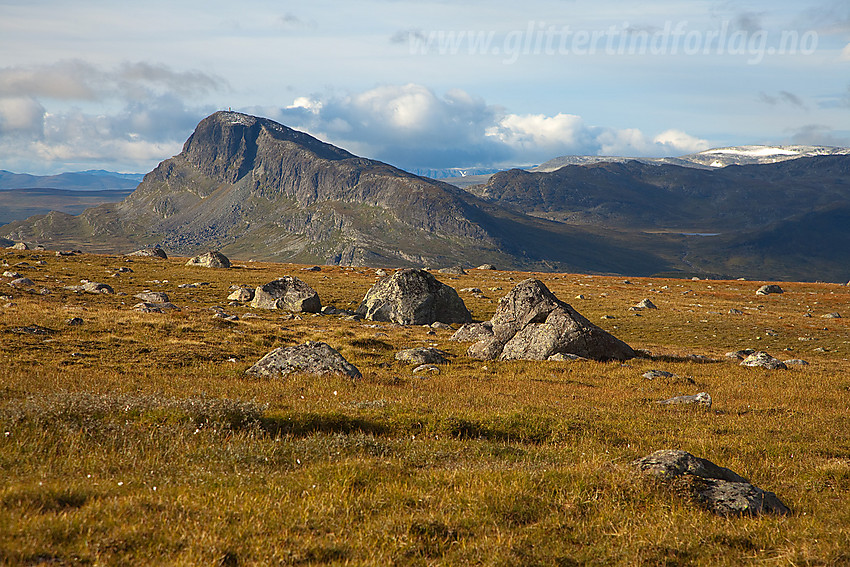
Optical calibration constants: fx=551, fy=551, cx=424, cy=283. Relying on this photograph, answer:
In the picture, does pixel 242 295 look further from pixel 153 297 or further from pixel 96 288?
pixel 96 288

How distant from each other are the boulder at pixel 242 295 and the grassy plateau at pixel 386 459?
25.4 metres

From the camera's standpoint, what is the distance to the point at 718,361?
32.7m

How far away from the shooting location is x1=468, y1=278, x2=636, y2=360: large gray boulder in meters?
31.2

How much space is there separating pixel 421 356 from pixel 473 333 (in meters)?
9.78

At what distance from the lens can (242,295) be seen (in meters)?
54.3

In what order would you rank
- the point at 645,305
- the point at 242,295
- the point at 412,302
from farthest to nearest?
1. the point at 645,305
2. the point at 242,295
3. the point at 412,302

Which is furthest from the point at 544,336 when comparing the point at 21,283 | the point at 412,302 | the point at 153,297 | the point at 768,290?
the point at 768,290

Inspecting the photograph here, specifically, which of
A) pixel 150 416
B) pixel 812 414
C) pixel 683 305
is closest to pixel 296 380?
pixel 150 416

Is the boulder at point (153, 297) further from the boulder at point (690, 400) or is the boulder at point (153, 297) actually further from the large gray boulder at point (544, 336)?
the boulder at point (690, 400)

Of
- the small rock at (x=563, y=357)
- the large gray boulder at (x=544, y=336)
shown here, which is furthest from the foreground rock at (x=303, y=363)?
the small rock at (x=563, y=357)

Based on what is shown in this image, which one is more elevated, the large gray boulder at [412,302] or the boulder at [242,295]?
the large gray boulder at [412,302]

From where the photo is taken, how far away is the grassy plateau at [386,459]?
755 centimetres

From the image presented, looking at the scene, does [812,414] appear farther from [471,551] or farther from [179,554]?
[179,554]

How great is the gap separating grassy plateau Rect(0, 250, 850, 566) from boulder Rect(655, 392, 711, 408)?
66 cm
